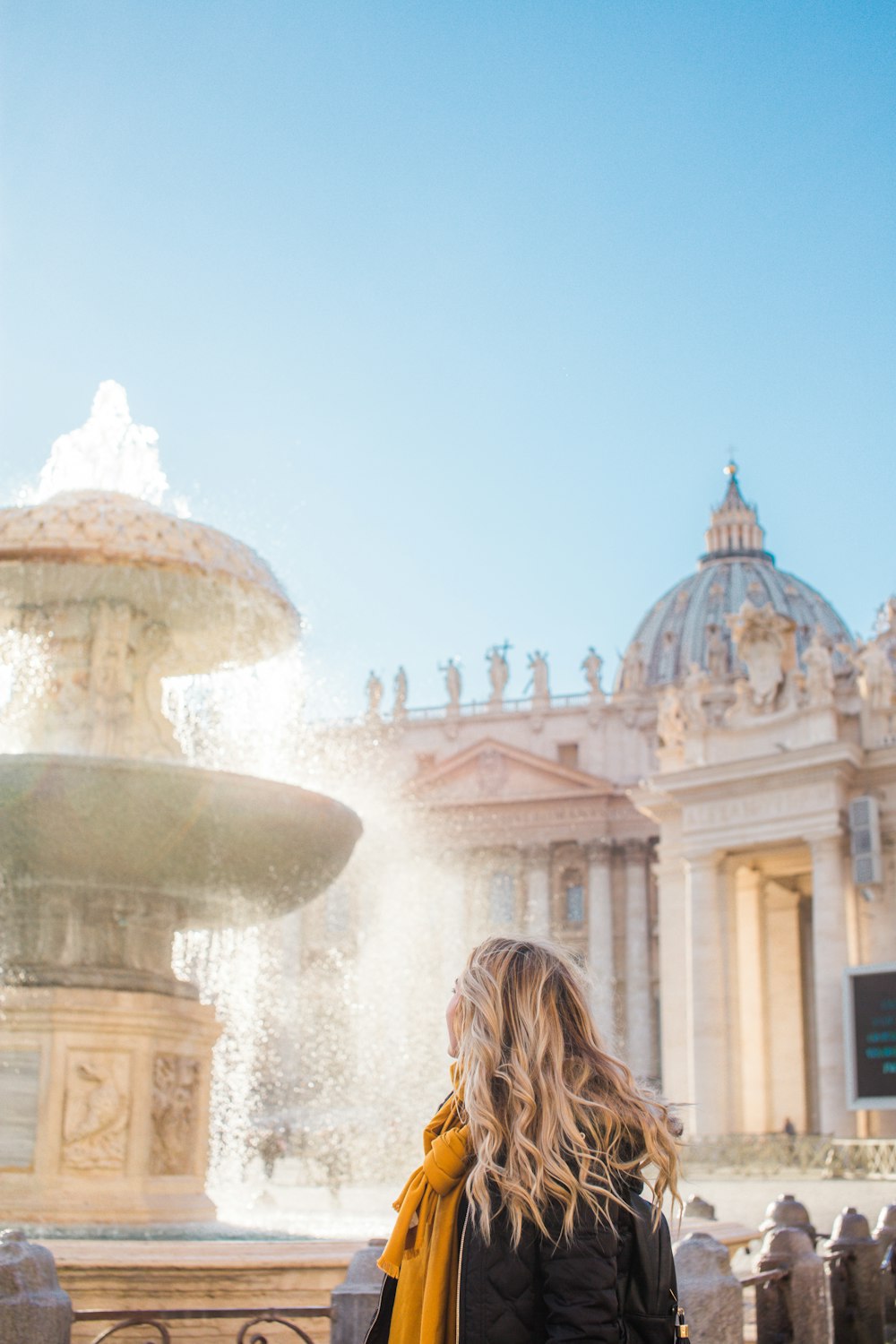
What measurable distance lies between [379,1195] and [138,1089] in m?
15.0

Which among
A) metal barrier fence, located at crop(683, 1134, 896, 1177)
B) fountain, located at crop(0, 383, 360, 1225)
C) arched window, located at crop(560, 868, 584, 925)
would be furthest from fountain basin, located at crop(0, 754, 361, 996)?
arched window, located at crop(560, 868, 584, 925)

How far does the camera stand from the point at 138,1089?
31.4 feet

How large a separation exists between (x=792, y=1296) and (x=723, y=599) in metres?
79.3

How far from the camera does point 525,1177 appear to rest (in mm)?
2764

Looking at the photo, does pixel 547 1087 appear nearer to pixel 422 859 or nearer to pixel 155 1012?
pixel 155 1012

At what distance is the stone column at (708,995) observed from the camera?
29906mm

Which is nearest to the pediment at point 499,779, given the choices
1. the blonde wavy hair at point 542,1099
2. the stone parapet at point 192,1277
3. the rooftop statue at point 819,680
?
the rooftop statue at point 819,680

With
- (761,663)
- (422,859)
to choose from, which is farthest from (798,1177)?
(422,859)

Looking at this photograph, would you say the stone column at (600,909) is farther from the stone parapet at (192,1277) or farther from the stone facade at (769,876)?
the stone parapet at (192,1277)

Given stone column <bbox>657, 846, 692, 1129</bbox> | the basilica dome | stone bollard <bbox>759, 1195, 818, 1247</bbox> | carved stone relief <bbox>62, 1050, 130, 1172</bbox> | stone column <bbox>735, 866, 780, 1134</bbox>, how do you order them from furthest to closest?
the basilica dome → stone column <bbox>657, 846, 692, 1129</bbox> → stone column <bbox>735, 866, 780, 1134</bbox> → carved stone relief <bbox>62, 1050, 130, 1172</bbox> → stone bollard <bbox>759, 1195, 818, 1247</bbox>

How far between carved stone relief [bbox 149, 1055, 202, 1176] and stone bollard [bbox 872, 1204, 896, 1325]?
4.37 metres

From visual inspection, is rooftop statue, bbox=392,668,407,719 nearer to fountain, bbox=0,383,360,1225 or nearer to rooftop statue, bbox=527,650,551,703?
rooftop statue, bbox=527,650,551,703

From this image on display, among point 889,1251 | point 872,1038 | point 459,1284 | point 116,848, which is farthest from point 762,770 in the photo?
point 459,1284

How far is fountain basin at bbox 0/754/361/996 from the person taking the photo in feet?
30.2
